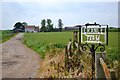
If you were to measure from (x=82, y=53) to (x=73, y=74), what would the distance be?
820mm

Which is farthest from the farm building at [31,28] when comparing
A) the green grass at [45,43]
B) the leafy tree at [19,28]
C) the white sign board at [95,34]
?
the white sign board at [95,34]

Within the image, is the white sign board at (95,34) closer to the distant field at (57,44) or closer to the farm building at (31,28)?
the distant field at (57,44)

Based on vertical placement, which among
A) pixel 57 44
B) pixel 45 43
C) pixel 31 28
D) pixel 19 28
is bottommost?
pixel 45 43

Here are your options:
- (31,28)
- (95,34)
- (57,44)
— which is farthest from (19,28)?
(95,34)

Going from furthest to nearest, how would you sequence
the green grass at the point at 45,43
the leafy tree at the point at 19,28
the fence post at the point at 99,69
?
the leafy tree at the point at 19,28 → the green grass at the point at 45,43 → the fence post at the point at 99,69

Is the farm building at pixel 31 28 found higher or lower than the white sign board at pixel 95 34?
higher

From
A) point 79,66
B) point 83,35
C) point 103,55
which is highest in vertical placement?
point 83,35

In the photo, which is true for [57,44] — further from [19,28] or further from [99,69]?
[19,28]

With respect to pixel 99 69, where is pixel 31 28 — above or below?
above

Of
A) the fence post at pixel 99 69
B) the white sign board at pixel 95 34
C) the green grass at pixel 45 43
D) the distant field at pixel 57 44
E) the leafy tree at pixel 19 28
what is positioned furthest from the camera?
the leafy tree at pixel 19 28

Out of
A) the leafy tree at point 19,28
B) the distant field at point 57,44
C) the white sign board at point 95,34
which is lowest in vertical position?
the distant field at point 57,44

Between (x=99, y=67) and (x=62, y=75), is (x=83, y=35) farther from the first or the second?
(x=62, y=75)

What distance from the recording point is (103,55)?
16.0ft

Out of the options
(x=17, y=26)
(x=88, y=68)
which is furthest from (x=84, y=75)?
(x=17, y=26)
